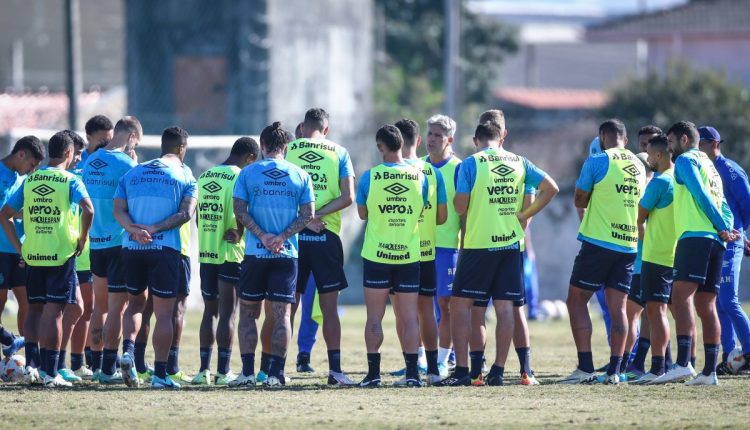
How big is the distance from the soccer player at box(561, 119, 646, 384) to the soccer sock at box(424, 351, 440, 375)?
132 cm

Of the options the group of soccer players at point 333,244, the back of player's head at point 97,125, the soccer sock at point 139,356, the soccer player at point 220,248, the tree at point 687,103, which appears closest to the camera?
the group of soccer players at point 333,244

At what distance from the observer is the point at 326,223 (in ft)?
40.3

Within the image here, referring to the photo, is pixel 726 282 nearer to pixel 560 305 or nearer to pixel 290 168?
pixel 290 168

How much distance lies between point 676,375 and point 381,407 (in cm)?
328

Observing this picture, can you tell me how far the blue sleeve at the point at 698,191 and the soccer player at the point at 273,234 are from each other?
3479 millimetres

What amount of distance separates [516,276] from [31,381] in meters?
4.70

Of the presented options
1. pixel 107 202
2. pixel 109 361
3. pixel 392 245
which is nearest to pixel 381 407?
pixel 392 245

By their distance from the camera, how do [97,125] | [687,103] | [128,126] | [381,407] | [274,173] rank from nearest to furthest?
[381,407] → [274,173] → [128,126] → [97,125] → [687,103]

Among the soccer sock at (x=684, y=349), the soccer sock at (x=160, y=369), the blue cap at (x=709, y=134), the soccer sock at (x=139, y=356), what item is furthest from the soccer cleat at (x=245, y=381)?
the blue cap at (x=709, y=134)

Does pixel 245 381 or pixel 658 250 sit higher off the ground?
pixel 658 250

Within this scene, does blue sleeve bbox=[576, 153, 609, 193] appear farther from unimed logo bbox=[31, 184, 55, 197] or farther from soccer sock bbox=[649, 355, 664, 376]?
unimed logo bbox=[31, 184, 55, 197]

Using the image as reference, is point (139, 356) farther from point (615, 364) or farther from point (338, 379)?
point (615, 364)

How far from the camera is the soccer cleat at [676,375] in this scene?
12.1 m

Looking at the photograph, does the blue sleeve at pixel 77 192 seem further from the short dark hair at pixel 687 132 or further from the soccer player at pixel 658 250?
the short dark hair at pixel 687 132
